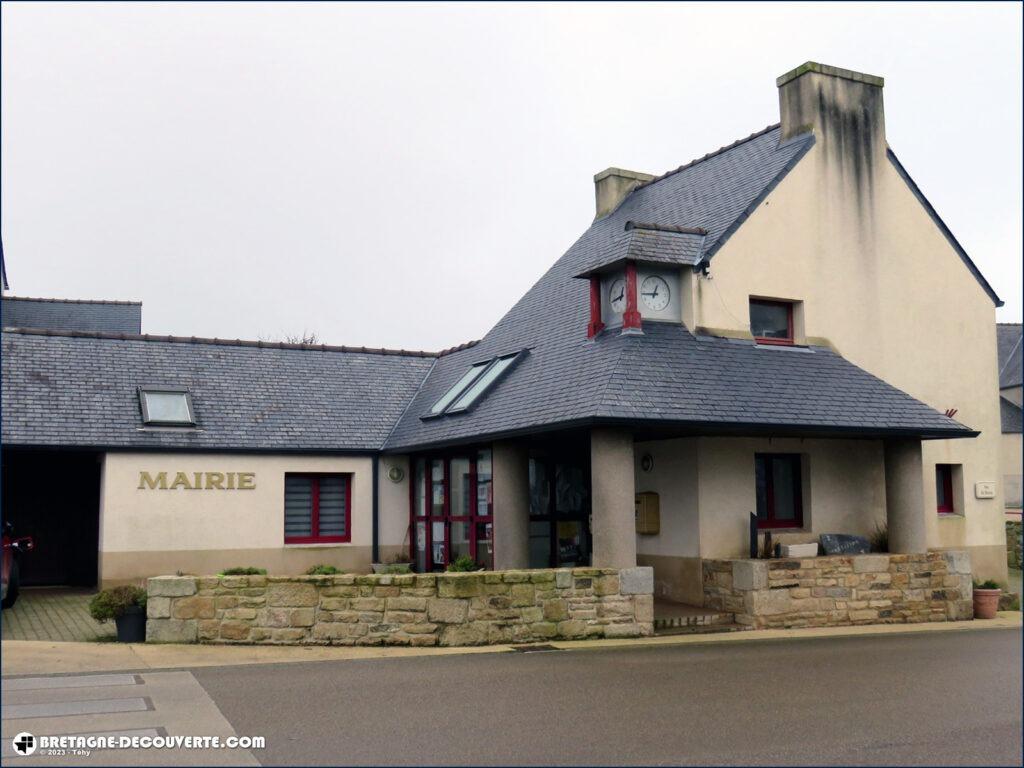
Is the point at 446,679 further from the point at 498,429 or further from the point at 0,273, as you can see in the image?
the point at 0,273

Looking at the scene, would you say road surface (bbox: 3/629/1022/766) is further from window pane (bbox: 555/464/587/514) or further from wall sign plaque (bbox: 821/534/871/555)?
window pane (bbox: 555/464/587/514)

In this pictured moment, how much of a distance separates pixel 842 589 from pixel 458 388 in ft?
26.0

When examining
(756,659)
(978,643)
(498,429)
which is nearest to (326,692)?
(756,659)

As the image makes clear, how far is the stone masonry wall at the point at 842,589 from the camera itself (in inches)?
590

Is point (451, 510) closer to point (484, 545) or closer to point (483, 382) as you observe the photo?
point (484, 545)

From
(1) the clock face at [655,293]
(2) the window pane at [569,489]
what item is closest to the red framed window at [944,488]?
(1) the clock face at [655,293]

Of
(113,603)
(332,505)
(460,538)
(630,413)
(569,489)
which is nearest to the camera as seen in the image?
(113,603)

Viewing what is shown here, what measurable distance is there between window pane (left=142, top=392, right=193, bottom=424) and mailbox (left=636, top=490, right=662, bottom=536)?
832cm

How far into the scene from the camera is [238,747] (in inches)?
308

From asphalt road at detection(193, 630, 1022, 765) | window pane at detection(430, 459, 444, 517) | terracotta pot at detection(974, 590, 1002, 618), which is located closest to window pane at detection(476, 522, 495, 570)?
window pane at detection(430, 459, 444, 517)

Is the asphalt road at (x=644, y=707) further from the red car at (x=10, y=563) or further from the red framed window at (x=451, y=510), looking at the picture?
the red car at (x=10, y=563)

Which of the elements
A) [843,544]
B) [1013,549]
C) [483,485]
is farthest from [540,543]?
[1013,549]

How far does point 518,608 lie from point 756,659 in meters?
3.13

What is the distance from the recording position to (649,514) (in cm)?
1700
